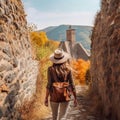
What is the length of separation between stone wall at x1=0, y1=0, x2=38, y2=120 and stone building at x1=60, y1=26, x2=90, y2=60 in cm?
4280

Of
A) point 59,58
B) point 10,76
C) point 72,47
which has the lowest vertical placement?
point 10,76

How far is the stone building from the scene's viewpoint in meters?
52.9

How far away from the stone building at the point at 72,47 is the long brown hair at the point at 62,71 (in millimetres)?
44930

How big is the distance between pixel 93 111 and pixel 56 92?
3791 millimetres

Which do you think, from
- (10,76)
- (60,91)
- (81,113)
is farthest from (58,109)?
(81,113)

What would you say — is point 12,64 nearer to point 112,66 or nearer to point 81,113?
point 112,66

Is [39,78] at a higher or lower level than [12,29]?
lower

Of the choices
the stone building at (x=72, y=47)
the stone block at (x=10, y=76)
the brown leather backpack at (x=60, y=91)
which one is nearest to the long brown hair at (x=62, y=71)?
the brown leather backpack at (x=60, y=91)

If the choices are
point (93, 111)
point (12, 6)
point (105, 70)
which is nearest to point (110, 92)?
point (105, 70)

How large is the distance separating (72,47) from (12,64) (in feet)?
159

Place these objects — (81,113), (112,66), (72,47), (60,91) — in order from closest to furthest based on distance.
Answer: (60,91) < (112,66) < (81,113) < (72,47)

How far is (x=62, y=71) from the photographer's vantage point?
6.46 meters

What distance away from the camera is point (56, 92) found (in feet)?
20.9

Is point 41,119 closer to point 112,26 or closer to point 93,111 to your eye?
point 93,111
